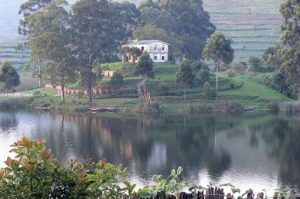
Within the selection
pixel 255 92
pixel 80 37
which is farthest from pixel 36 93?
pixel 255 92

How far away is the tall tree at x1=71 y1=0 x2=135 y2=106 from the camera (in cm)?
6028

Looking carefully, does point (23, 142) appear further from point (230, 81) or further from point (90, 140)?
point (230, 81)

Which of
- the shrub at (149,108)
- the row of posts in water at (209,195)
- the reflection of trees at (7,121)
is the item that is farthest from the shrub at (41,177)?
the shrub at (149,108)

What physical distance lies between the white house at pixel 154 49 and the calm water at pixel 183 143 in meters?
16.6

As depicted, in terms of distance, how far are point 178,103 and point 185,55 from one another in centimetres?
1938

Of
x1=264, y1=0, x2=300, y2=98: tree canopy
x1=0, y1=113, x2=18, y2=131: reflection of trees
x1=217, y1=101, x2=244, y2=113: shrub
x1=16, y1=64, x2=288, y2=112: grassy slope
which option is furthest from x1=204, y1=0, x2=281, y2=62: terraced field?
x1=0, y1=113, x2=18, y2=131: reflection of trees

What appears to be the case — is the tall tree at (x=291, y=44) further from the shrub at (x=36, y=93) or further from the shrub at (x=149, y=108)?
the shrub at (x=36, y=93)

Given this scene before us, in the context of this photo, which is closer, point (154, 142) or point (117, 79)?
point (154, 142)

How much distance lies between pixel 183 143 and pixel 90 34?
81.9ft

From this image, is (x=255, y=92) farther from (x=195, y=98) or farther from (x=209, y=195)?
(x=209, y=195)

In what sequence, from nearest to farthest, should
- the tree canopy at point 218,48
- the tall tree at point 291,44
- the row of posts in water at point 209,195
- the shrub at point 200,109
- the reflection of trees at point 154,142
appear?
1. the row of posts in water at point 209,195
2. the reflection of trees at point 154,142
3. the shrub at point 200,109
4. the tall tree at point 291,44
5. the tree canopy at point 218,48

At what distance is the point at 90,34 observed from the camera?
2381 inches

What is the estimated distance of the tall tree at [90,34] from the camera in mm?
60281

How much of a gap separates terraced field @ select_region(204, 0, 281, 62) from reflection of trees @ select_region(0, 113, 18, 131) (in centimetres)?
A: 3938
